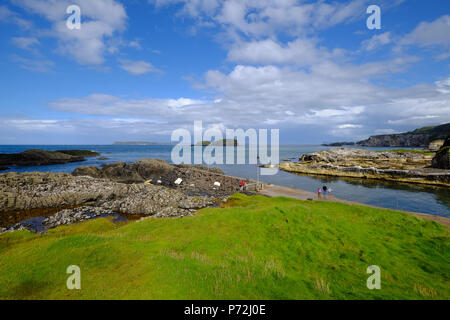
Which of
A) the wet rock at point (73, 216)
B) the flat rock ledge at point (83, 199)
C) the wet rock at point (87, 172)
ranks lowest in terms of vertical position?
the wet rock at point (73, 216)

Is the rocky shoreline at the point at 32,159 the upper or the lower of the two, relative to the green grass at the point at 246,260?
upper

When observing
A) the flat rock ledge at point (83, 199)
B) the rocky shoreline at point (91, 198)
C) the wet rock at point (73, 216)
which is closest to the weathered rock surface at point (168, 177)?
the rocky shoreline at point (91, 198)

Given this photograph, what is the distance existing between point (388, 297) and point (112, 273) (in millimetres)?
9837

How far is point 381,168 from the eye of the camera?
6538 centimetres

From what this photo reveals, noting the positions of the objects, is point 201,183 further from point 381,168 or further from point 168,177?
point 381,168

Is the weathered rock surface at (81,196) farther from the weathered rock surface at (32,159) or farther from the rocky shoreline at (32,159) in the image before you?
the weathered rock surface at (32,159)

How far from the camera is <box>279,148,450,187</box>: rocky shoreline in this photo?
49784 millimetres

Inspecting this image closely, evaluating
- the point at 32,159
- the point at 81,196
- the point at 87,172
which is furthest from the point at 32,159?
the point at 81,196

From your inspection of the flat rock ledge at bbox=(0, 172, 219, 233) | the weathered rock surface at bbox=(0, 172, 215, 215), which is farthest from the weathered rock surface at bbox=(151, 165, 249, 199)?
the weathered rock surface at bbox=(0, 172, 215, 215)

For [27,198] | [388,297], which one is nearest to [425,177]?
[388,297]

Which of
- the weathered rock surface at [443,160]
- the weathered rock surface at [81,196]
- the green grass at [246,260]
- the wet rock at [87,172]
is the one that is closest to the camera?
the green grass at [246,260]

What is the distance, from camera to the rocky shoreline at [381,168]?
4978 cm

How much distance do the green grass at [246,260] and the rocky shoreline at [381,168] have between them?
4563cm

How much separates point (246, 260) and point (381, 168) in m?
74.8
